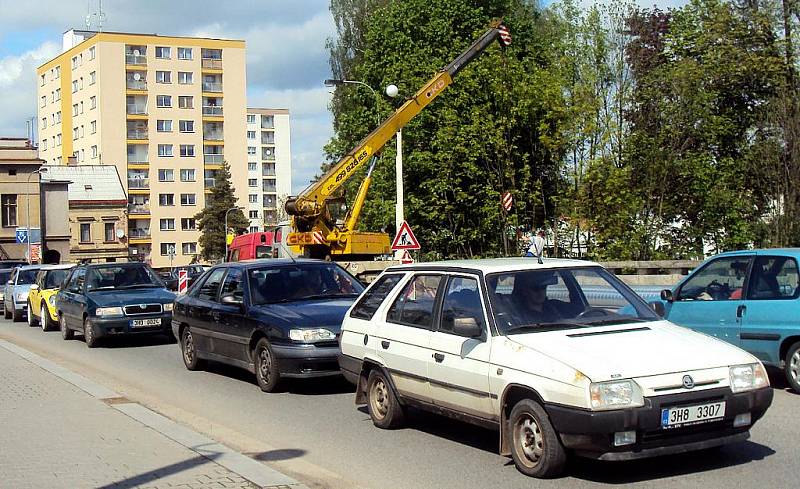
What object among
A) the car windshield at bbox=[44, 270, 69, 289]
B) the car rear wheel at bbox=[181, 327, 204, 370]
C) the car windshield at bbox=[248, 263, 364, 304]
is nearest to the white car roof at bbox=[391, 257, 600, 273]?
the car windshield at bbox=[248, 263, 364, 304]

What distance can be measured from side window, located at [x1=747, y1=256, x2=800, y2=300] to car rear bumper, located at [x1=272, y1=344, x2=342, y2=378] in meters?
4.91

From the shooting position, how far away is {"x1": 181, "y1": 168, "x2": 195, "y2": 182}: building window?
9294 centimetres

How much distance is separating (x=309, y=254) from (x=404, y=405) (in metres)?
23.2

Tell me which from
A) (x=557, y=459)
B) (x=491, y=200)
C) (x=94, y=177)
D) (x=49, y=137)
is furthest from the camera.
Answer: (x=49, y=137)

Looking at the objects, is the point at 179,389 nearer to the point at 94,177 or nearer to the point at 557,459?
the point at 557,459

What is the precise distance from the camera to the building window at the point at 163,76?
90.1 m

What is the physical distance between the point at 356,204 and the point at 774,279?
22.8 metres

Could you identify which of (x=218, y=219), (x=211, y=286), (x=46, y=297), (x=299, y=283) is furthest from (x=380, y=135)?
(x=218, y=219)

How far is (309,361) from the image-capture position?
429 inches

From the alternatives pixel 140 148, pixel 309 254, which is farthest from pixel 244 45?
pixel 309 254

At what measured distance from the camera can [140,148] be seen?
90500 millimetres

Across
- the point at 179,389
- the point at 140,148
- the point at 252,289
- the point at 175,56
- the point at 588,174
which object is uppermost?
the point at 175,56

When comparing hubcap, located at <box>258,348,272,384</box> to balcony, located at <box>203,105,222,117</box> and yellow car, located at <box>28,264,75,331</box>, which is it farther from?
balcony, located at <box>203,105,222,117</box>

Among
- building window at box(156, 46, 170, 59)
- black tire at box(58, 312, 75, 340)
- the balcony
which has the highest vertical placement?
building window at box(156, 46, 170, 59)
